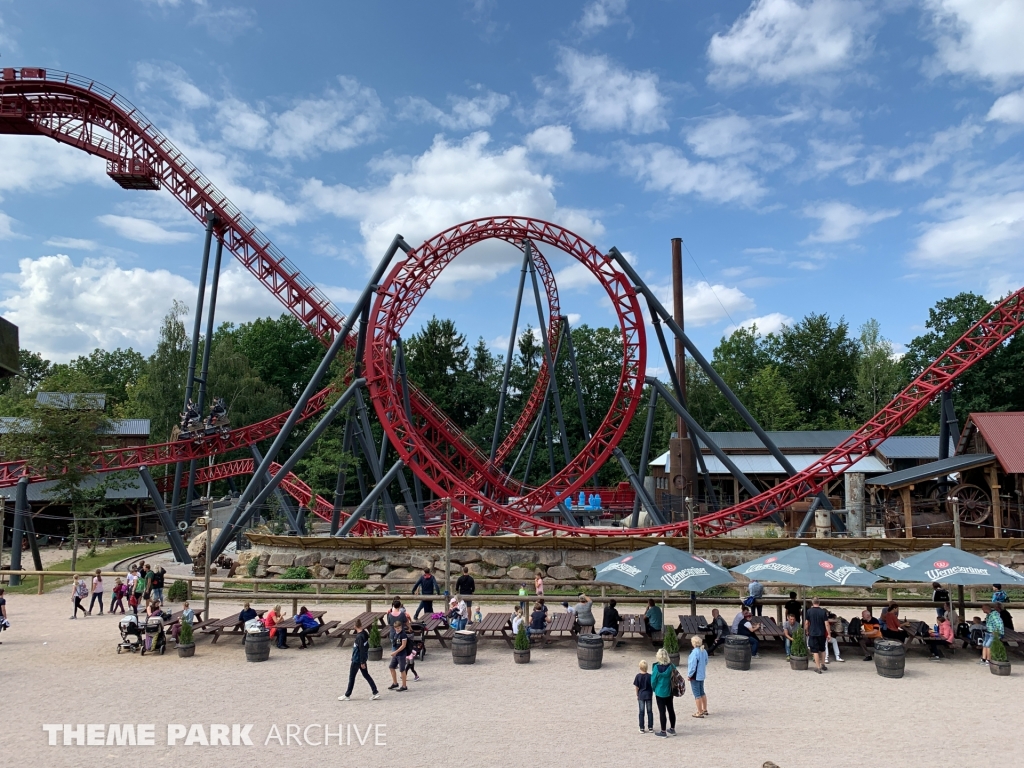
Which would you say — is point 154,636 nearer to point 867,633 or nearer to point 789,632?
point 789,632

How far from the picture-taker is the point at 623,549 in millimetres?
18125

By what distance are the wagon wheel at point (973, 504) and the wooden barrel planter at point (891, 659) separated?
15.1 m

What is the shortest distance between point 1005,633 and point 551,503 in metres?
11.6

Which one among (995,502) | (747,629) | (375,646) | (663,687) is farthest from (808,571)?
(995,502)

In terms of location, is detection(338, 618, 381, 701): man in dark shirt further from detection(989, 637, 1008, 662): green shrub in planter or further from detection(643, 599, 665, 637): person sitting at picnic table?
detection(989, 637, 1008, 662): green shrub in planter

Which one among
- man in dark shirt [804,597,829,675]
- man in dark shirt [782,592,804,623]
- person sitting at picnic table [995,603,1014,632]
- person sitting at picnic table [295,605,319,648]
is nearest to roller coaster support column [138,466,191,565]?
person sitting at picnic table [295,605,319,648]

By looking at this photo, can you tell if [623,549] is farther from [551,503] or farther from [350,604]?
[350,604]

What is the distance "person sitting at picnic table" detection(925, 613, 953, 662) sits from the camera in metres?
11.6

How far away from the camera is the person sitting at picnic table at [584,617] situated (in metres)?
12.5

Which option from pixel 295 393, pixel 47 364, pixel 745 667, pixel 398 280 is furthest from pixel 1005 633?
pixel 47 364

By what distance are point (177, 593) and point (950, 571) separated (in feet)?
53.9

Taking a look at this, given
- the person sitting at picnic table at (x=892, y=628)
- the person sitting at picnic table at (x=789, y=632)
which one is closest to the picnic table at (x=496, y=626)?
the person sitting at picnic table at (x=789, y=632)

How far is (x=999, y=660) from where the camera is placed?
35.0 ft

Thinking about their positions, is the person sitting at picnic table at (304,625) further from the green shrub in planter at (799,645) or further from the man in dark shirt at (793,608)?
the man in dark shirt at (793,608)
